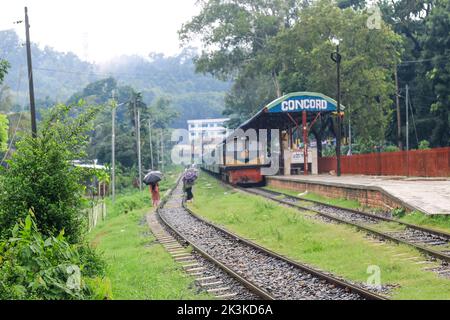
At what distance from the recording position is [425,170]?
2505 centimetres

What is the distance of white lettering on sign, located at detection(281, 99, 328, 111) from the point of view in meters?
32.2

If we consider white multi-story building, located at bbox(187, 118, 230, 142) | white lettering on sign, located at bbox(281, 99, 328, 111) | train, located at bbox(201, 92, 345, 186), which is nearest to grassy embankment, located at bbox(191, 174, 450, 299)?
white lettering on sign, located at bbox(281, 99, 328, 111)

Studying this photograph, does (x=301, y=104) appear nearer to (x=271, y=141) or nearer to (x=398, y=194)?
(x=271, y=141)

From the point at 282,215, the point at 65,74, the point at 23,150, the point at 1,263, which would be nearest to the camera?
the point at 1,263

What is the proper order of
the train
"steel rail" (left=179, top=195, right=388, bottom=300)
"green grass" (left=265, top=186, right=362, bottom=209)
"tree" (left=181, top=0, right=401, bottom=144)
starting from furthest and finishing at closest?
"tree" (left=181, top=0, right=401, bottom=144) → the train → "green grass" (left=265, top=186, right=362, bottom=209) → "steel rail" (left=179, top=195, right=388, bottom=300)

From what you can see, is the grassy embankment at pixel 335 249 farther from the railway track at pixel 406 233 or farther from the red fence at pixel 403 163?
the red fence at pixel 403 163

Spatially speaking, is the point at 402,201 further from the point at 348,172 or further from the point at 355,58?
the point at 355,58

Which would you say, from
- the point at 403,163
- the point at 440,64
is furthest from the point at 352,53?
the point at 403,163

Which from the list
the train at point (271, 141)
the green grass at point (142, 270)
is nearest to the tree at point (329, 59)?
the train at point (271, 141)

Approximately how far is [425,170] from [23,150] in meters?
18.6

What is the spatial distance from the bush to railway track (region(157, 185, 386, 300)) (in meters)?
2.56

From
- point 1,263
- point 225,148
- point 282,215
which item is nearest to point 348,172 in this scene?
point 225,148

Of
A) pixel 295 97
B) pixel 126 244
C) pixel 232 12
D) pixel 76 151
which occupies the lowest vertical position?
pixel 126 244

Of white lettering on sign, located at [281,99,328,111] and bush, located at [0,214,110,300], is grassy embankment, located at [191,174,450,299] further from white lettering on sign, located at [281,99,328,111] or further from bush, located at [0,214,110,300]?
white lettering on sign, located at [281,99,328,111]
